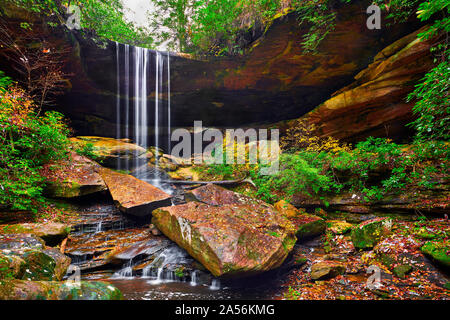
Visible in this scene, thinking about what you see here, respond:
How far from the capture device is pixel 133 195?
234 inches

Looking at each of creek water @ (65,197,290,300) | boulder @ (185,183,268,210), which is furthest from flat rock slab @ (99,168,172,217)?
boulder @ (185,183,268,210)

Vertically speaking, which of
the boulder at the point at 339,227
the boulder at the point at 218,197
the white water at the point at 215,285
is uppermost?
the boulder at the point at 218,197

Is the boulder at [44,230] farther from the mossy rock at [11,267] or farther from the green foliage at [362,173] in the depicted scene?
the green foliage at [362,173]

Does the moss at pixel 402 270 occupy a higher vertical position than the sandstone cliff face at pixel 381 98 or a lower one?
lower

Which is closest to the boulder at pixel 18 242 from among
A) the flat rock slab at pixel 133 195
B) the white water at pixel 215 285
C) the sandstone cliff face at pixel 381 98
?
the flat rock slab at pixel 133 195

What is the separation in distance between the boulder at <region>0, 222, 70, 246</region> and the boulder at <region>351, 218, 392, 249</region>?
21.8 ft

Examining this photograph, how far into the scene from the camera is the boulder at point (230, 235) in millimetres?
3404

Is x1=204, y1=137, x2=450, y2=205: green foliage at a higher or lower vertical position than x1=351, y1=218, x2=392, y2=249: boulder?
higher

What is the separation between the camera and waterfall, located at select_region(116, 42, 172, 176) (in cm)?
966

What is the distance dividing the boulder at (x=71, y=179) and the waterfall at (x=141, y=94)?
2.69m

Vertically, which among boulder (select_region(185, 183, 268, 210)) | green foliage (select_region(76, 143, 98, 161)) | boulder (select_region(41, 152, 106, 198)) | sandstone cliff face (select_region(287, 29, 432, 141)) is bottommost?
boulder (select_region(185, 183, 268, 210))

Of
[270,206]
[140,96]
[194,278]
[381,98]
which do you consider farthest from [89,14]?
[381,98]

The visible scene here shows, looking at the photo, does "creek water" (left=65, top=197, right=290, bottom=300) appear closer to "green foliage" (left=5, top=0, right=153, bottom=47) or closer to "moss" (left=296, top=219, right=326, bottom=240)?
"moss" (left=296, top=219, right=326, bottom=240)
